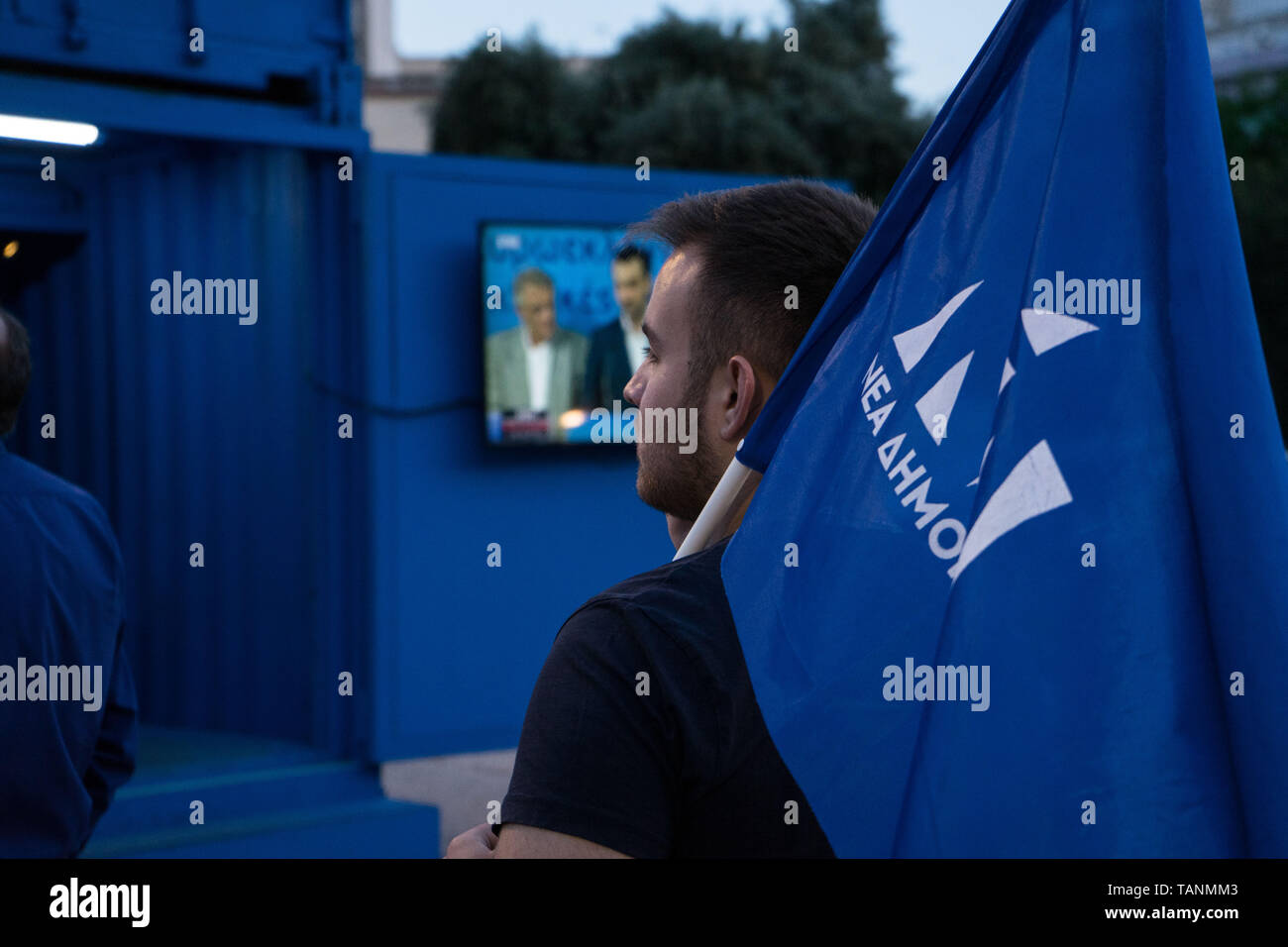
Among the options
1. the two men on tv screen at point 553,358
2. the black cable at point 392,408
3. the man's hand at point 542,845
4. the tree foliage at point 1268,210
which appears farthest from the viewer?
the tree foliage at point 1268,210

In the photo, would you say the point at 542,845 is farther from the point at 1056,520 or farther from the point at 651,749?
the point at 1056,520

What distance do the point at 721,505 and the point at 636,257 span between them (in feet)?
15.1

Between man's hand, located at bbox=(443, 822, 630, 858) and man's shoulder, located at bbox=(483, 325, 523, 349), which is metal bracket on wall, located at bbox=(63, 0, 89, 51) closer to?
man's shoulder, located at bbox=(483, 325, 523, 349)

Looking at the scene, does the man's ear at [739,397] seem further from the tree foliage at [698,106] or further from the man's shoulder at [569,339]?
the tree foliage at [698,106]

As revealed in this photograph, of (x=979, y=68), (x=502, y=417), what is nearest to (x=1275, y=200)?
(x=502, y=417)

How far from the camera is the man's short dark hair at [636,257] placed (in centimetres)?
637

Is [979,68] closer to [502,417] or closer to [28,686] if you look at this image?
[28,686]

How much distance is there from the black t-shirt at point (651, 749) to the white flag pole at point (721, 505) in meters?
0.32

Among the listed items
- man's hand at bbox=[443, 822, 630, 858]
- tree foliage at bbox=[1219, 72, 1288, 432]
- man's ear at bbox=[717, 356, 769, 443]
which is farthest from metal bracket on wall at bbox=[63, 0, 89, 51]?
tree foliage at bbox=[1219, 72, 1288, 432]

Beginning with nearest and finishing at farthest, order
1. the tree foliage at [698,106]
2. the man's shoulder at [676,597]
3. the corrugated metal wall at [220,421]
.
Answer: the man's shoulder at [676,597], the corrugated metal wall at [220,421], the tree foliage at [698,106]

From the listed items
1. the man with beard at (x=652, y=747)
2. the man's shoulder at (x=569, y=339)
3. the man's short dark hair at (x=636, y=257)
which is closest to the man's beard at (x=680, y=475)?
the man with beard at (x=652, y=747)

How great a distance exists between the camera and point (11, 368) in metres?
3.21

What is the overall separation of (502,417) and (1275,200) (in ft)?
51.3
